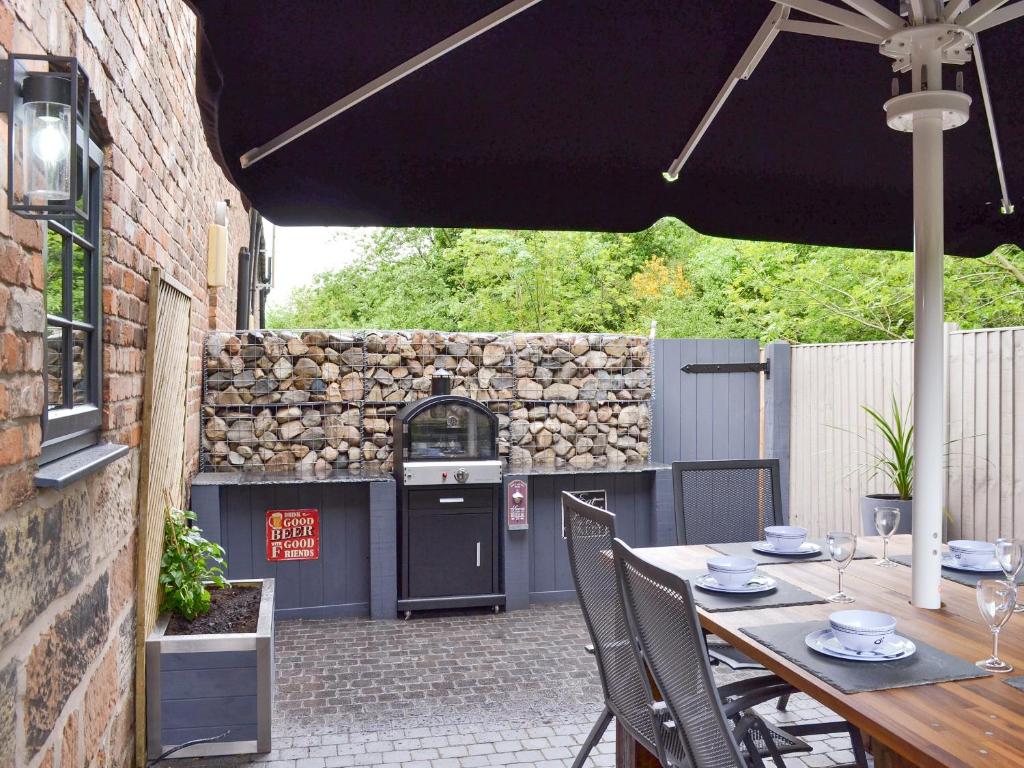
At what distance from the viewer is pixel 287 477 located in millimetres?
5297

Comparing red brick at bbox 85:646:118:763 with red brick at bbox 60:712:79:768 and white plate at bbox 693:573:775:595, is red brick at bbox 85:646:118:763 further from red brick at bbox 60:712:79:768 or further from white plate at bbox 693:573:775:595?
white plate at bbox 693:573:775:595

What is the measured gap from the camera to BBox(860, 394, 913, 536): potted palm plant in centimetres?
504

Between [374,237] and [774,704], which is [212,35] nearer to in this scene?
[774,704]

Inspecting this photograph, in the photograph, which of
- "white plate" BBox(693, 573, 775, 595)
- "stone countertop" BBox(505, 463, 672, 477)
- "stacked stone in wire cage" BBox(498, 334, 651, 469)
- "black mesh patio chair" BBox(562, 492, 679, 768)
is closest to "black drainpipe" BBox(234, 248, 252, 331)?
"stacked stone in wire cage" BBox(498, 334, 651, 469)

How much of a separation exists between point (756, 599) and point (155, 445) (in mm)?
2274

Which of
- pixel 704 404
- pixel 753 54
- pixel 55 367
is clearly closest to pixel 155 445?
pixel 55 367

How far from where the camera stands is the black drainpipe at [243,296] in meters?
7.53

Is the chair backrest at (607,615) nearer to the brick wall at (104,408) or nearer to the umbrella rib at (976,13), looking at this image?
the brick wall at (104,408)

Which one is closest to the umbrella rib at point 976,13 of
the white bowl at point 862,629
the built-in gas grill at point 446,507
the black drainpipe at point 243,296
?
the white bowl at point 862,629

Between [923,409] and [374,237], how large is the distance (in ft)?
59.6

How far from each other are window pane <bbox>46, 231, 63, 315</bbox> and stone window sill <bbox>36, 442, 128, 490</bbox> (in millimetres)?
380

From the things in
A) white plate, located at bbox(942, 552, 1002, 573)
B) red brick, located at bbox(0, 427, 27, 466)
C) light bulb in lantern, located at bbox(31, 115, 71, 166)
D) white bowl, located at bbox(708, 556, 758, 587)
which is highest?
light bulb in lantern, located at bbox(31, 115, 71, 166)

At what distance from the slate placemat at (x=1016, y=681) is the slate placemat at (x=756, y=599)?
674 millimetres

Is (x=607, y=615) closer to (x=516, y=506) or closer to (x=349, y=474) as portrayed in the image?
(x=516, y=506)
